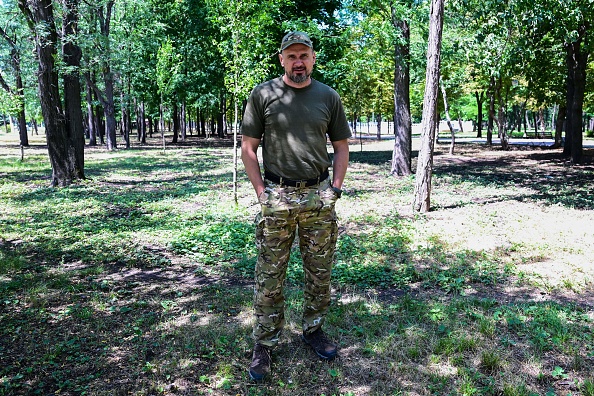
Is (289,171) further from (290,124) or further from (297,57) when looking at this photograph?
(297,57)

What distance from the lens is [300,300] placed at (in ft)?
14.8

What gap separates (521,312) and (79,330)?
3.98 m

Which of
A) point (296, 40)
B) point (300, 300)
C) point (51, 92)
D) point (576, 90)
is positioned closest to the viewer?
point (296, 40)

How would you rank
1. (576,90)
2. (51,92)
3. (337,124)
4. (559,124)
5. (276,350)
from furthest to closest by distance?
(559,124)
(576,90)
(51,92)
(276,350)
(337,124)

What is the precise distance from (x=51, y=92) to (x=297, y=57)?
1073 cm

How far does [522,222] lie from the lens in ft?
25.1

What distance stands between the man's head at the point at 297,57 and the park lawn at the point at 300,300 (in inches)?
81.7

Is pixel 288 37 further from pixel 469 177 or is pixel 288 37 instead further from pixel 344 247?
pixel 469 177

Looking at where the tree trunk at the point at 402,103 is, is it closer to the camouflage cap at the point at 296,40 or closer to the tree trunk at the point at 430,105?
the tree trunk at the point at 430,105

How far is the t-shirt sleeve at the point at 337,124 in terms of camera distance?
125 inches

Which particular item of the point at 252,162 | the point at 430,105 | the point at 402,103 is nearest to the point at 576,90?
the point at 402,103

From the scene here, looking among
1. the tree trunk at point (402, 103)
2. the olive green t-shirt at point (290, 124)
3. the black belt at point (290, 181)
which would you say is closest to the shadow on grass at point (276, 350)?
the black belt at point (290, 181)

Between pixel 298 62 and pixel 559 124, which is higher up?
pixel 559 124

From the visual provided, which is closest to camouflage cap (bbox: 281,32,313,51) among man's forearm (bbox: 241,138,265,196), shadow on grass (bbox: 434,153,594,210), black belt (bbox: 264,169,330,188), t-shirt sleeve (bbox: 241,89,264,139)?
t-shirt sleeve (bbox: 241,89,264,139)
